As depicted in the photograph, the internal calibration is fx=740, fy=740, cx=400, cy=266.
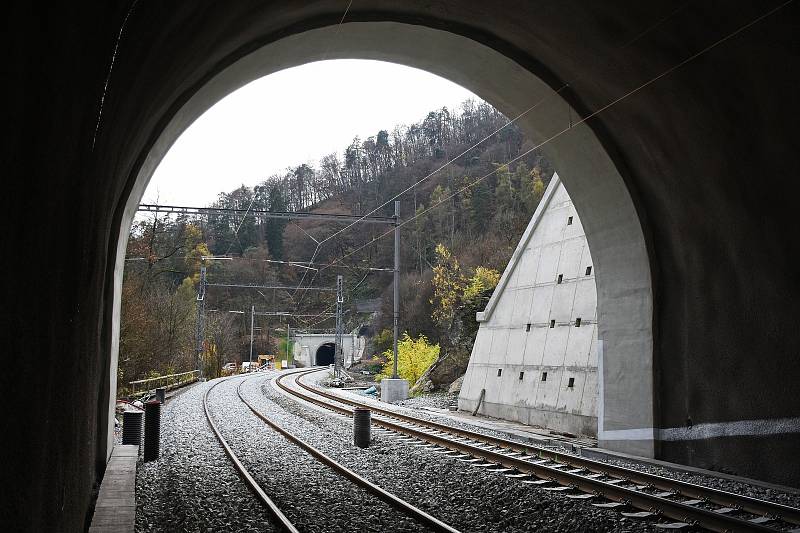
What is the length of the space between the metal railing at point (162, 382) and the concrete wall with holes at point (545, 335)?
12025mm

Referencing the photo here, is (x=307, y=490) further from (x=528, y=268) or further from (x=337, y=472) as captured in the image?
(x=528, y=268)

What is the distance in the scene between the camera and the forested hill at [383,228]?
176ft

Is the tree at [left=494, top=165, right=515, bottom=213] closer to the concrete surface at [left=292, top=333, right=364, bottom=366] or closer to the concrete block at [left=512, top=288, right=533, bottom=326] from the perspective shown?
the concrete surface at [left=292, top=333, right=364, bottom=366]

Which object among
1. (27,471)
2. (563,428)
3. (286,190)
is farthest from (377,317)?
(27,471)

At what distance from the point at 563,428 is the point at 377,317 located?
2329 inches

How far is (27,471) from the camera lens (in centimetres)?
278

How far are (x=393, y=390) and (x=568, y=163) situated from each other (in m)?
13.6

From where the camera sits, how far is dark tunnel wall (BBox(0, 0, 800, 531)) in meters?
2.60

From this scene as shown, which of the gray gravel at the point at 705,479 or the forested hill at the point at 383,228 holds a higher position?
the forested hill at the point at 383,228

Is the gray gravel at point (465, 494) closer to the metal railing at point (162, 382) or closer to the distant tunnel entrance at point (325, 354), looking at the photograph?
the metal railing at point (162, 382)

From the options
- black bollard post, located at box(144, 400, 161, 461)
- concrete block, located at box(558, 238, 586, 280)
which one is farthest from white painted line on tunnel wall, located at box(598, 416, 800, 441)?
black bollard post, located at box(144, 400, 161, 461)

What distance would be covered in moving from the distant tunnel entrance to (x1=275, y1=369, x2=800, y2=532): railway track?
248 feet

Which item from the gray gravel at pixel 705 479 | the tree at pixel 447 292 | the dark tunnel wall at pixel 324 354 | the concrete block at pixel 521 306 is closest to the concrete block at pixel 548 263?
the concrete block at pixel 521 306

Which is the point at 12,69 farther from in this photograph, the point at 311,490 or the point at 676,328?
the point at 676,328
